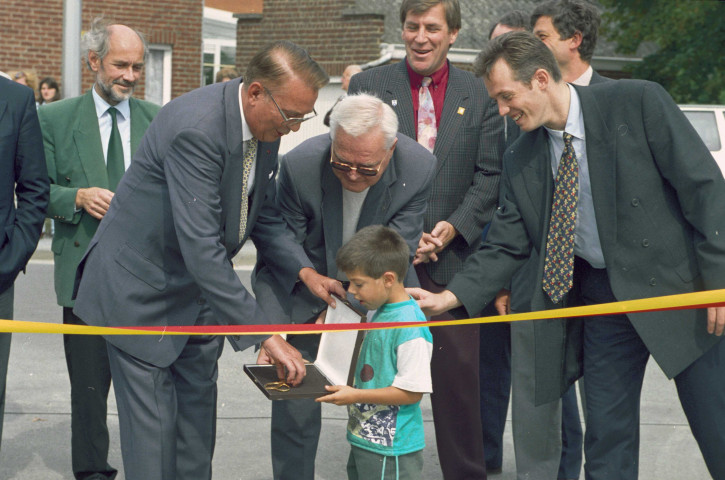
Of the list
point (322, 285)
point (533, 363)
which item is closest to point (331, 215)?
point (322, 285)

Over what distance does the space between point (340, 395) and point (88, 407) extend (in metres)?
1.71

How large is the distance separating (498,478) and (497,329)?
751mm

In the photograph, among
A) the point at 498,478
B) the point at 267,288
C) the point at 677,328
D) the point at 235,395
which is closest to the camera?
the point at 677,328

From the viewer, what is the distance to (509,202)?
435 cm

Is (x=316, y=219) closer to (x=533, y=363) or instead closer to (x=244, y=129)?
(x=244, y=129)

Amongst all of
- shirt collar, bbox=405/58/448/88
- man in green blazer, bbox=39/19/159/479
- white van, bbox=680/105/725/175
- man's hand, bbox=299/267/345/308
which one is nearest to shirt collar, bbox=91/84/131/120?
man in green blazer, bbox=39/19/159/479

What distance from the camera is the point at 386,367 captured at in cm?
376

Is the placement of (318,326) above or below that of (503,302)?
→ above

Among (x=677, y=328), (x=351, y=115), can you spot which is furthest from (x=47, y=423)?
(x=677, y=328)

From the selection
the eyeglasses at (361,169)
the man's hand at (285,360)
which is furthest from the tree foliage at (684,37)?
the man's hand at (285,360)

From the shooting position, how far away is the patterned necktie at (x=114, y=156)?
4945mm

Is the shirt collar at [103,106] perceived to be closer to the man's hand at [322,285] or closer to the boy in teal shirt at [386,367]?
the man's hand at [322,285]

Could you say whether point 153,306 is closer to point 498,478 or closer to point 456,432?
point 456,432

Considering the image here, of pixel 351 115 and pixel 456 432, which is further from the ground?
pixel 351 115
